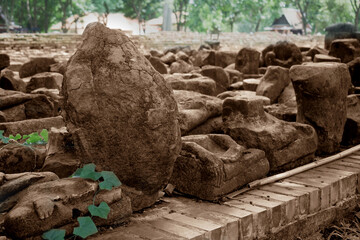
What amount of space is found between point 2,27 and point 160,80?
15.1m

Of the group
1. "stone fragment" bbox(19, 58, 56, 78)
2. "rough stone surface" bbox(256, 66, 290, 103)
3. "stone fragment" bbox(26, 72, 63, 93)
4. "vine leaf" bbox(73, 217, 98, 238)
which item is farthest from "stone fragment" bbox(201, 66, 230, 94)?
"vine leaf" bbox(73, 217, 98, 238)

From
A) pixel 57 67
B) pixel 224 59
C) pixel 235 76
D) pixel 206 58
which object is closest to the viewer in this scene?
pixel 235 76

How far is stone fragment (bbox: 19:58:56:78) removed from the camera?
10680 millimetres

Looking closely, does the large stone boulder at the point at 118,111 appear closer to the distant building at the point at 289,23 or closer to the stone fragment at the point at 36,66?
the stone fragment at the point at 36,66

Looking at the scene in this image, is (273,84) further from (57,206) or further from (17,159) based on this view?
(57,206)

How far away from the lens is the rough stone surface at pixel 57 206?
2.48 meters

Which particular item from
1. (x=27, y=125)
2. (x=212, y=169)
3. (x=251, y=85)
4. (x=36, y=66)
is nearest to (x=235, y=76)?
(x=251, y=85)

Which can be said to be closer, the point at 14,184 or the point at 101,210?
the point at 101,210

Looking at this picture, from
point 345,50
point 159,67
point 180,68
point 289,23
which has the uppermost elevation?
point 289,23

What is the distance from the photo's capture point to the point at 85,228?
8.55ft

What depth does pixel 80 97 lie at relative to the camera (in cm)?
298

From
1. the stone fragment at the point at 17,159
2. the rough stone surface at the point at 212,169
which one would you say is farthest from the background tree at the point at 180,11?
the stone fragment at the point at 17,159

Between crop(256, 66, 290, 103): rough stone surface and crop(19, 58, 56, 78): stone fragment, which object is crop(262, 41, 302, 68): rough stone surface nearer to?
crop(256, 66, 290, 103): rough stone surface

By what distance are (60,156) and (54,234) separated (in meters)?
1.11
